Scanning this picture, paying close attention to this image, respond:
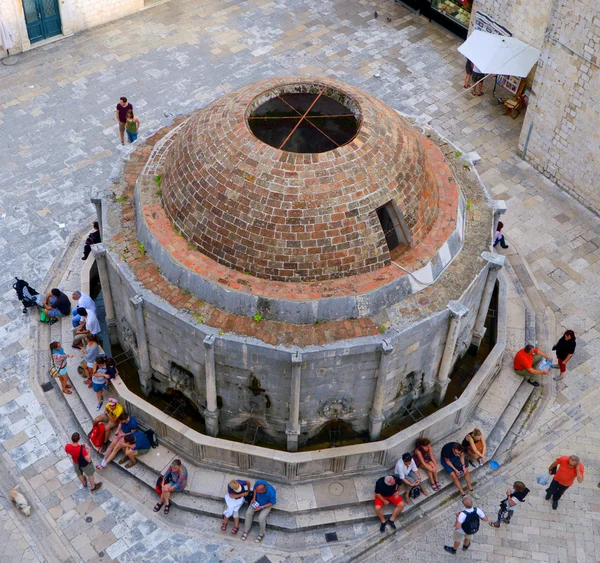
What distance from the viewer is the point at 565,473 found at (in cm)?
1914

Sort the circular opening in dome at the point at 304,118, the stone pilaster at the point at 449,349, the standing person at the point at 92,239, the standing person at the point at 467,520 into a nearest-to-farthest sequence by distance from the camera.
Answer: the standing person at the point at 467,520, the stone pilaster at the point at 449,349, the circular opening in dome at the point at 304,118, the standing person at the point at 92,239

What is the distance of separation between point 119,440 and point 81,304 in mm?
3858

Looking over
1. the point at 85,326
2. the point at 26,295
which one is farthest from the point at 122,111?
the point at 85,326

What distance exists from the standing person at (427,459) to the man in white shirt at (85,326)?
8442mm

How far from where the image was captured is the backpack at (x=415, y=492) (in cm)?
1948

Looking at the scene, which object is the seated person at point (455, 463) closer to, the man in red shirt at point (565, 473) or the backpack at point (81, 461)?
the man in red shirt at point (565, 473)

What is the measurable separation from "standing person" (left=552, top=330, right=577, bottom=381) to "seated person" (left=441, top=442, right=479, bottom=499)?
4.15 metres

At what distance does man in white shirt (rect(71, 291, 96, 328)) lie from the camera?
21.4 meters

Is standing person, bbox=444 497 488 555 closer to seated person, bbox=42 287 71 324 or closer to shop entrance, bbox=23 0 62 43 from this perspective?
seated person, bbox=42 287 71 324

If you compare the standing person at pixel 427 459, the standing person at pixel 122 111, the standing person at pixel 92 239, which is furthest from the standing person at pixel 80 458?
the standing person at pixel 122 111

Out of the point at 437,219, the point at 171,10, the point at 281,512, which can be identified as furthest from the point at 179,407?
the point at 171,10

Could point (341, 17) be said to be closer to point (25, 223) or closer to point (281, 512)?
point (25, 223)

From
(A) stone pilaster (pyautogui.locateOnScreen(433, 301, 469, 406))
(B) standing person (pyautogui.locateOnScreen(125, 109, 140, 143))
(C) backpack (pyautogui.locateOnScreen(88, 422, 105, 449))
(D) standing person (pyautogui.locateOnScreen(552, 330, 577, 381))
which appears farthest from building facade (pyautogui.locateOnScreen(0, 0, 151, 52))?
(D) standing person (pyautogui.locateOnScreen(552, 330, 577, 381))

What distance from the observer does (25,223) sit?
2534cm
